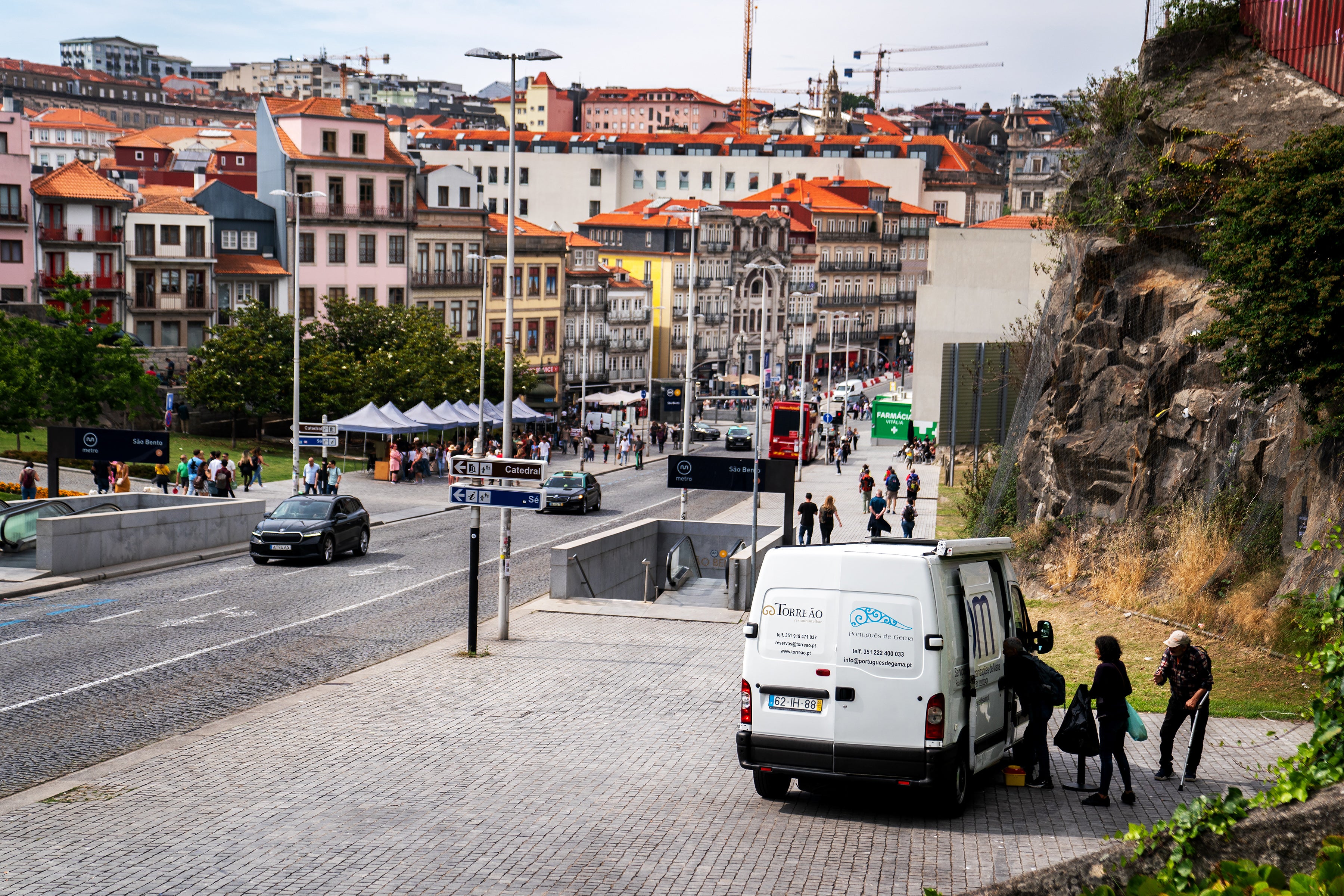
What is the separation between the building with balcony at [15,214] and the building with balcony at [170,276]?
4650 millimetres

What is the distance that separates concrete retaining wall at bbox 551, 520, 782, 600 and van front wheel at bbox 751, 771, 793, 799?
1302 centimetres

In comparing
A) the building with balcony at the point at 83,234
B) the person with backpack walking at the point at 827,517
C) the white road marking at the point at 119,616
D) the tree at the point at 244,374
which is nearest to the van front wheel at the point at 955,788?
the white road marking at the point at 119,616

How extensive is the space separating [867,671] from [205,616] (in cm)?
1463

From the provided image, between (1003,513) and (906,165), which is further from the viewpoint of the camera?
(906,165)

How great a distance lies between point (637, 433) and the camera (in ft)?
265

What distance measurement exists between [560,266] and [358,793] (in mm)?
81676

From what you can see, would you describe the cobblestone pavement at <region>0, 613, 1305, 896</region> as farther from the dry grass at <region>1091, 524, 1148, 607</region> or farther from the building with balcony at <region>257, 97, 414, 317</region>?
the building with balcony at <region>257, 97, 414, 317</region>

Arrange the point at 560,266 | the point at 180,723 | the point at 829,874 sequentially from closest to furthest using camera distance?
the point at 829,874 → the point at 180,723 → the point at 560,266

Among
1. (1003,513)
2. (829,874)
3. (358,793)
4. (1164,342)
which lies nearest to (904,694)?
(829,874)

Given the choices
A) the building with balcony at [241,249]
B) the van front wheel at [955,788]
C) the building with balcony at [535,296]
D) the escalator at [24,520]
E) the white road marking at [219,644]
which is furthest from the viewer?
the building with balcony at [535,296]

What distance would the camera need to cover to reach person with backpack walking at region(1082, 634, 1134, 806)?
38.1ft

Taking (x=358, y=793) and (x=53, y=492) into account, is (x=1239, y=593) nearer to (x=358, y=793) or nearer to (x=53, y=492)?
(x=358, y=793)

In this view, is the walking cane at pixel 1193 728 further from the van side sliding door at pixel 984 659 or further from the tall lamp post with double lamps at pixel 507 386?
the tall lamp post with double lamps at pixel 507 386

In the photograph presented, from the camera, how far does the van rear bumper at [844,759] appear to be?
1106 centimetres
